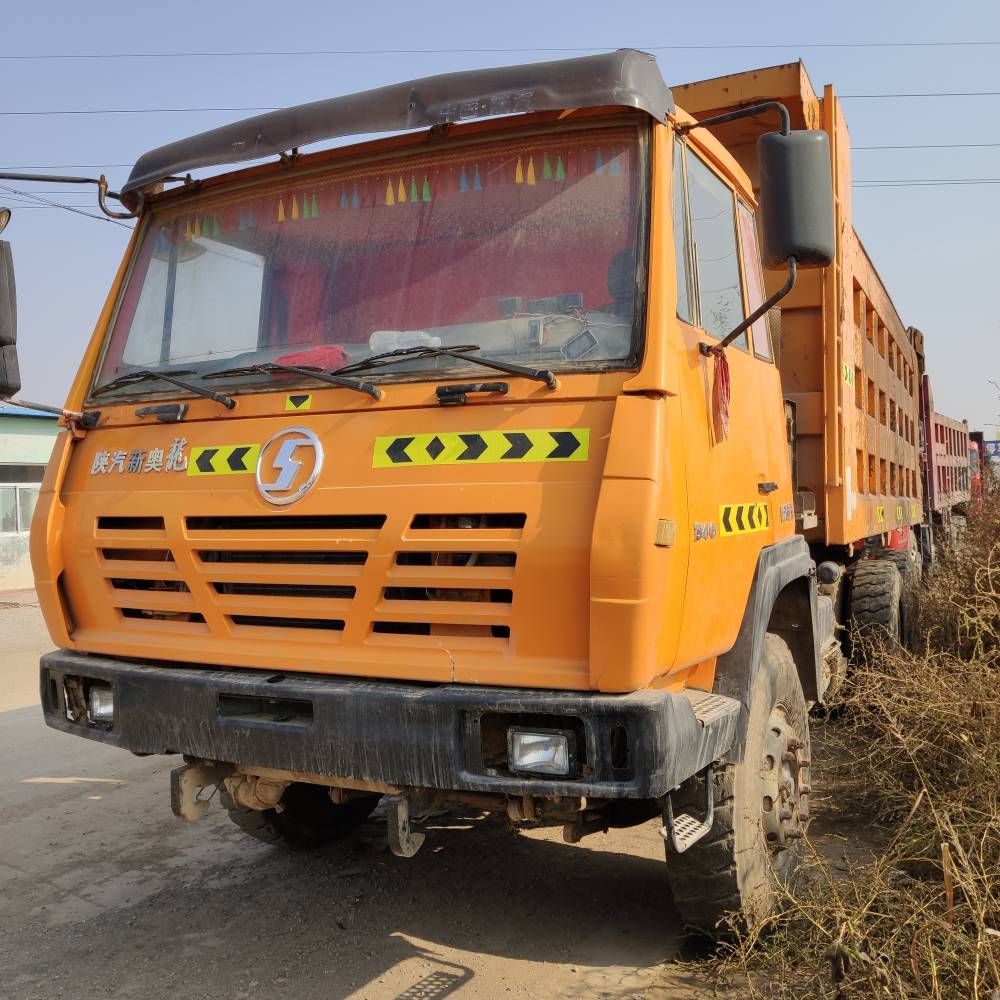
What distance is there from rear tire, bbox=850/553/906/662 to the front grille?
3.63m

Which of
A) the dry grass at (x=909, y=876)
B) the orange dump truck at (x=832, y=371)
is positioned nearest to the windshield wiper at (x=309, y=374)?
the dry grass at (x=909, y=876)

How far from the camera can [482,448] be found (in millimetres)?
2670

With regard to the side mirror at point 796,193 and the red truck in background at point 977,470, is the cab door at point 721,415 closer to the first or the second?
the side mirror at point 796,193

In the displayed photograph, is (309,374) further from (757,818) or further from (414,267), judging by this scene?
(757,818)

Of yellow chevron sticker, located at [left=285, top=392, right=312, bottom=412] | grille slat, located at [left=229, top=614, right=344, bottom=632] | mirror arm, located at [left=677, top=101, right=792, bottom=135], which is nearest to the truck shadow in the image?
grille slat, located at [left=229, top=614, right=344, bottom=632]

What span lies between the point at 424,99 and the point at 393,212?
14.0 inches

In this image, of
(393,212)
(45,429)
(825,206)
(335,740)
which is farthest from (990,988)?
(45,429)

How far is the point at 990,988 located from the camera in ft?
8.11

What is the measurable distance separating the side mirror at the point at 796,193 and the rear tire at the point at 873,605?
3324 mm

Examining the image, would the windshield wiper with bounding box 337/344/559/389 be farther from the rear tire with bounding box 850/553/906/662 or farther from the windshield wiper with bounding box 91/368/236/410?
the rear tire with bounding box 850/553/906/662

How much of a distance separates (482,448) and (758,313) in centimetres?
91

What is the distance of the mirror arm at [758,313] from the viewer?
2.79m

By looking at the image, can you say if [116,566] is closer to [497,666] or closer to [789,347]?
[497,666]

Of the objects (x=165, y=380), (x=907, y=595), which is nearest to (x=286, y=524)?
(x=165, y=380)
